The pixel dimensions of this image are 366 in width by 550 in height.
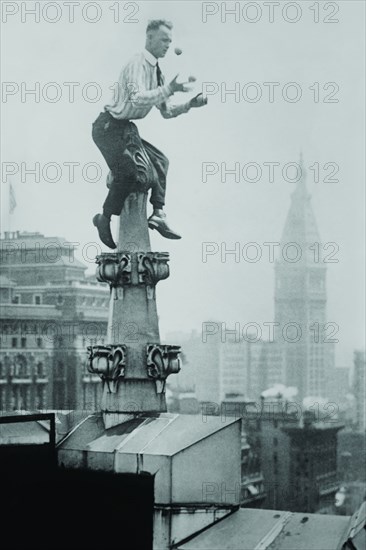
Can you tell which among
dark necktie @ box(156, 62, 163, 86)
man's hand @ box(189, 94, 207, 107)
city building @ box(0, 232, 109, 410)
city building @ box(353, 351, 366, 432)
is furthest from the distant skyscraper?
man's hand @ box(189, 94, 207, 107)

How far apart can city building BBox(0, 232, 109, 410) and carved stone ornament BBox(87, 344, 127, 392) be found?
23.5m

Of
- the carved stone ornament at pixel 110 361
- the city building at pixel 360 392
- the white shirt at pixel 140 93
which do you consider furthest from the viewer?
the city building at pixel 360 392

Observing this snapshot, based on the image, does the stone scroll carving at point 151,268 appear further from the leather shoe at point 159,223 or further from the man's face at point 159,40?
the man's face at point 159,40

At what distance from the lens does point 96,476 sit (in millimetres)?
5371

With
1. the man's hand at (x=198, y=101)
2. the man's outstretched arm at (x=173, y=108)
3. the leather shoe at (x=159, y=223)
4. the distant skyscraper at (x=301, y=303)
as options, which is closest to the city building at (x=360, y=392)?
the distant skyscraper at (x=301, y=303)

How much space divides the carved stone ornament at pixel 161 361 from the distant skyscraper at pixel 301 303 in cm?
1997

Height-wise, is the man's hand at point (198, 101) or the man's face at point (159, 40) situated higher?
the man's face at point (159, 40)

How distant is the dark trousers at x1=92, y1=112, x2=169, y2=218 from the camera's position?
5.96 meters

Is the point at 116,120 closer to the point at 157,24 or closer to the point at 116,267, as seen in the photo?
the point at 157,24

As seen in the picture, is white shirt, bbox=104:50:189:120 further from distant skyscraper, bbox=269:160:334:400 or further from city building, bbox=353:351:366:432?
city building, bbox=353:351:366:432

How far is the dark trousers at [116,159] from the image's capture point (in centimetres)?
596

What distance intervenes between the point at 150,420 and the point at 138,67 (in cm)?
214

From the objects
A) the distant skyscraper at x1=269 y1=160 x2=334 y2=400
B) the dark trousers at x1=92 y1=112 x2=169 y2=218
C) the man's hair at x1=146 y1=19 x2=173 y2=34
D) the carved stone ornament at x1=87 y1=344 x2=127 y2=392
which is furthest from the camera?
the distant skyscraper at x1=269 y1=160 x2=334 y2=400

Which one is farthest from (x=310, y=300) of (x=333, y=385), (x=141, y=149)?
(x=141, y=149)
